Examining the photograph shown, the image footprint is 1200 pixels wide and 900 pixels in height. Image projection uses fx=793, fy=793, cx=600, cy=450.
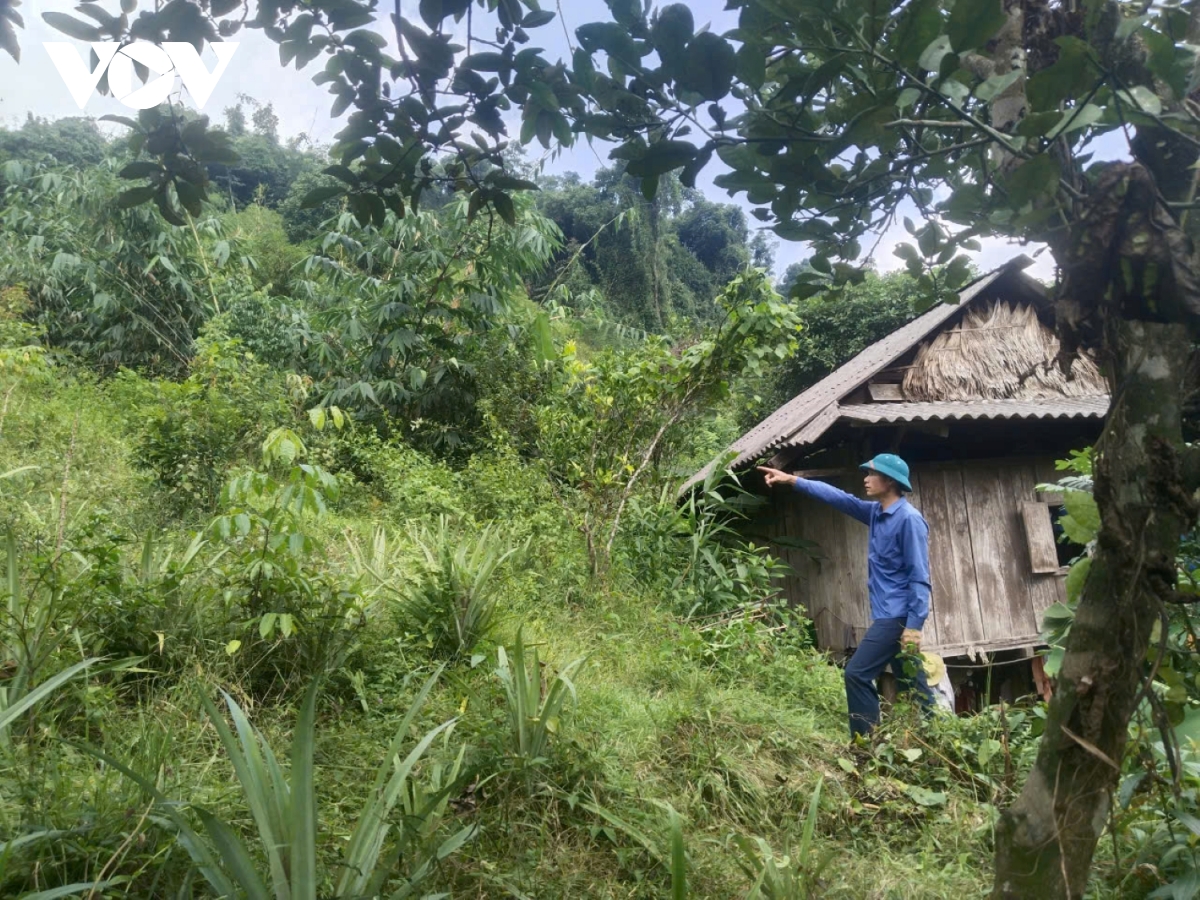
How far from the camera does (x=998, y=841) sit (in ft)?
4.27

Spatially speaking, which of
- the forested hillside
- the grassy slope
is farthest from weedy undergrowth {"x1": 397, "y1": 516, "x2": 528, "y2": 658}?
the grassy slope

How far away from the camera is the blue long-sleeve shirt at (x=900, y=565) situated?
12.0 feet

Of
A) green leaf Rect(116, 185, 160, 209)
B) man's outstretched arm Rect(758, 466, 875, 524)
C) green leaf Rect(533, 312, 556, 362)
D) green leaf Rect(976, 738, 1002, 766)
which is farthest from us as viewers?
green leaf Rect(533, 312, 556, 362)

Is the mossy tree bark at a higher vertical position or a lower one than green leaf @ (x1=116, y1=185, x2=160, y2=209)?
lower

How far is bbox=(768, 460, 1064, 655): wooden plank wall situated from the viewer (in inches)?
260

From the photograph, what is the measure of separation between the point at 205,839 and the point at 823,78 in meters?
2.32

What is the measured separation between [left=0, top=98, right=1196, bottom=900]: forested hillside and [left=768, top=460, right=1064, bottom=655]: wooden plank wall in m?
0.92

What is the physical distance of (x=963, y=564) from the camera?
22.0 feet

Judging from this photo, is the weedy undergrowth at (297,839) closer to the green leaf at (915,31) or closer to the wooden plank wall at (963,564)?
the green leaf at (915,31)

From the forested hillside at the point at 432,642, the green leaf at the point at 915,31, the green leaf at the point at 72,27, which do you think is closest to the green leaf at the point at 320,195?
the forested hillside at the point at 432,642

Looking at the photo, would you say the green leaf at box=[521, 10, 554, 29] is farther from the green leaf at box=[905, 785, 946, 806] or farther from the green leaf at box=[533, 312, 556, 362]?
the green leaf at box=[533, 312, 556, 362]

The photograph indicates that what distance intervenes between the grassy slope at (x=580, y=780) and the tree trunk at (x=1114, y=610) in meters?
1.09

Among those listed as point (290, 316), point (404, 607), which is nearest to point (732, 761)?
point (404, 607)

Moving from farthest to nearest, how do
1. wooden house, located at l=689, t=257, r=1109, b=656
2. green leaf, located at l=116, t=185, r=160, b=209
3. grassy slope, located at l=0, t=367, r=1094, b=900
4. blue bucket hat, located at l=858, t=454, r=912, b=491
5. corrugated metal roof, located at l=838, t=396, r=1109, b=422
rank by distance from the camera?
wooden house, located at l=689, t=257, r=1109, b=656 < corrugated metal roof, located at l=838, t=396, r=1109, b=422 < blue bucket hat, located at l=858, t=454, r=912, b=491 < grassy slope, located at l=0, t=367, r=1094, b=900 < green leaf, located at l=116, t=185, r=160, b=209
